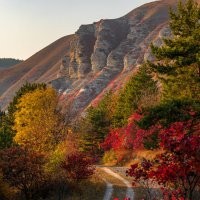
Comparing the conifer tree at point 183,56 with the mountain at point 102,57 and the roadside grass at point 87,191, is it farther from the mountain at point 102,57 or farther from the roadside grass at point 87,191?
the mountain at point 102,57

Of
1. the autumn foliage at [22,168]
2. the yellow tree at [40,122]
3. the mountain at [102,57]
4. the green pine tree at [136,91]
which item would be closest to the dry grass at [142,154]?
the green pine tree at [136,91]

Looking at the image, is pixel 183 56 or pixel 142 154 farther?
pixel 142 154

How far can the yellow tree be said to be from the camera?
41.1 meters

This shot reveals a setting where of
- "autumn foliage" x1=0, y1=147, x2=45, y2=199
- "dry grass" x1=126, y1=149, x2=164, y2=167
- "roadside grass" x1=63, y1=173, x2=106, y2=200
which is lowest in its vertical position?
"dry grass" x1=126, y1=149, x2=164, y2=167

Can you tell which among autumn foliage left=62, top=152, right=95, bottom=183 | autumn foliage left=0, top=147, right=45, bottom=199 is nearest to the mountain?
autumn foliage left=62, top=152, right=95, bottom=183

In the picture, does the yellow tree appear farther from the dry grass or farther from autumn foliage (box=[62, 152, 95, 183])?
autumn foliage (box=[62, 152, 95, 183])

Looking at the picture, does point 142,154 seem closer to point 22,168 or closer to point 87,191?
point 87,191

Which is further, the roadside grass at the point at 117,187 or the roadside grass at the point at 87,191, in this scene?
the roadside grass at the point at 117,187

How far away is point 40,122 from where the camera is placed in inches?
1695

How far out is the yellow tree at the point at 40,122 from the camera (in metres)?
41.1

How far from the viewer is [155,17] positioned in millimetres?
197500

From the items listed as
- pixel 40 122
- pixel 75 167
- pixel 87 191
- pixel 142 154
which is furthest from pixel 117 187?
pixel 40 122

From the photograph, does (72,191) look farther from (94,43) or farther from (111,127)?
(94,43)

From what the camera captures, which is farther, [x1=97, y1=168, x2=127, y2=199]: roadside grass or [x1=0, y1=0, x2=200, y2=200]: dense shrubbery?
[x1=97, y1=168, x2=127, y2=199]: roadside grass
